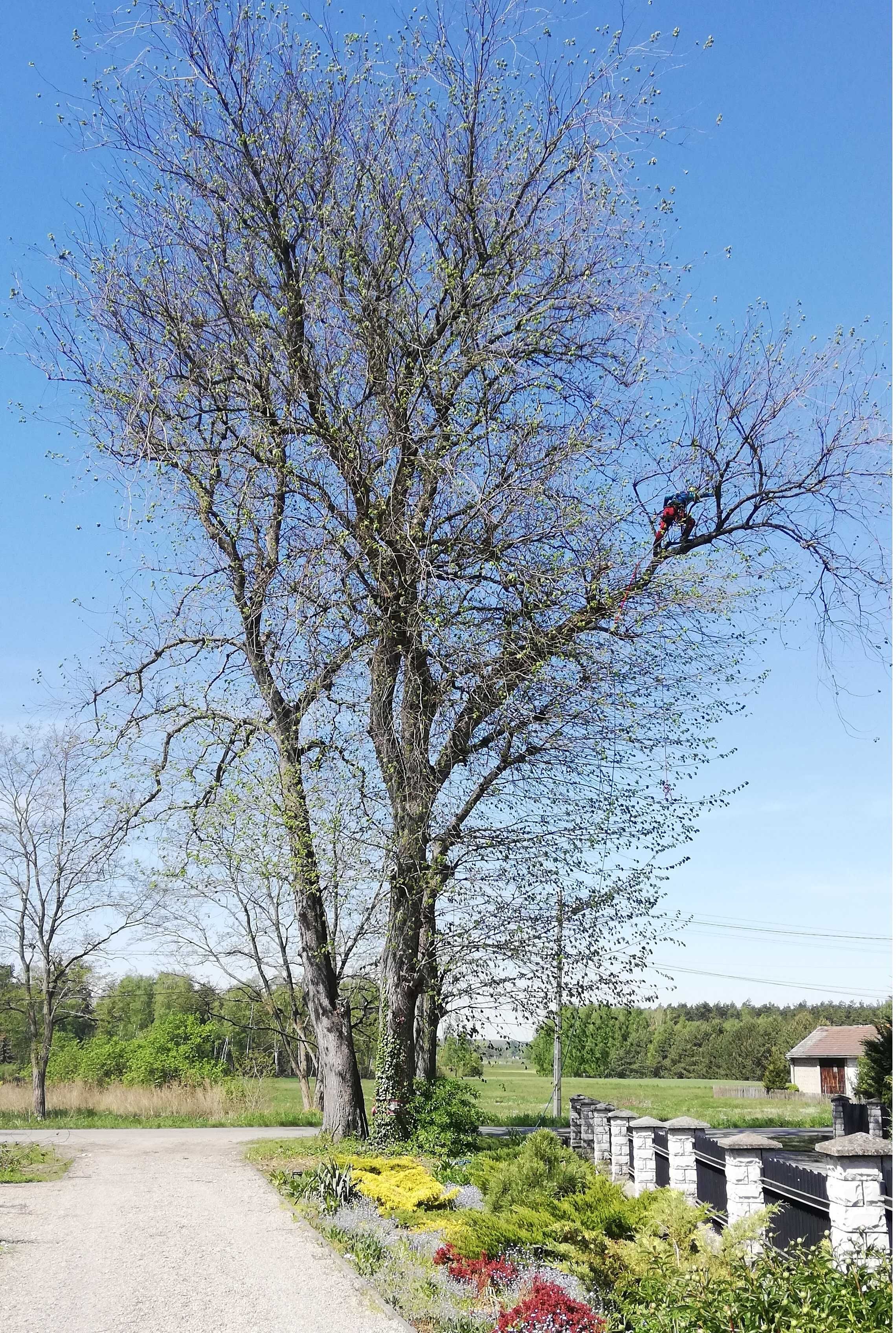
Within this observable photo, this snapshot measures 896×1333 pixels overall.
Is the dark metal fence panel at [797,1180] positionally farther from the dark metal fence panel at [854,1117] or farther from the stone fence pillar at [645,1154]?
the dark metal fence panel at [854,1117]

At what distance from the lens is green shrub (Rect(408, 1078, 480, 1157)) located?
12.5 m

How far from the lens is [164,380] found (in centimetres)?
1323

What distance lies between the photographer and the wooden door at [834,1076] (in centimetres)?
4709

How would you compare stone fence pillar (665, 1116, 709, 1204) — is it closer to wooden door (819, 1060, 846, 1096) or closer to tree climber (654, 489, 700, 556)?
tree climber (654, 489, 700, 556)

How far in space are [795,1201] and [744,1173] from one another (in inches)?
17.0

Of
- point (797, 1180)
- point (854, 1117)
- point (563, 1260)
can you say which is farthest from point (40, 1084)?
point (797, 1180)

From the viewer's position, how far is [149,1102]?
21.9m

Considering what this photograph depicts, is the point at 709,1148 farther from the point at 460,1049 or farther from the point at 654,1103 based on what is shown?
the point at 654,1103

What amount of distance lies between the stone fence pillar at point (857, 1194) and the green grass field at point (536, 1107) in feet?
27.9

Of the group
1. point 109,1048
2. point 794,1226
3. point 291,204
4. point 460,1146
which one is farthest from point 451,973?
point 109,1048

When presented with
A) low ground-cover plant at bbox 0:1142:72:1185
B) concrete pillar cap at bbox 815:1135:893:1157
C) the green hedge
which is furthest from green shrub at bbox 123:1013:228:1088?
A: concrete pillar cap at bbox 815:1135:893:1157

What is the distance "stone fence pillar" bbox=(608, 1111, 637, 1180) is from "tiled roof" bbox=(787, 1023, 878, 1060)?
127 feet

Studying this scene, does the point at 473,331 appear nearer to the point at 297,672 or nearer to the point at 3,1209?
the point at 297,672

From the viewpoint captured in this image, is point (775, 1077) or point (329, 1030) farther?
point (775, 1077)
